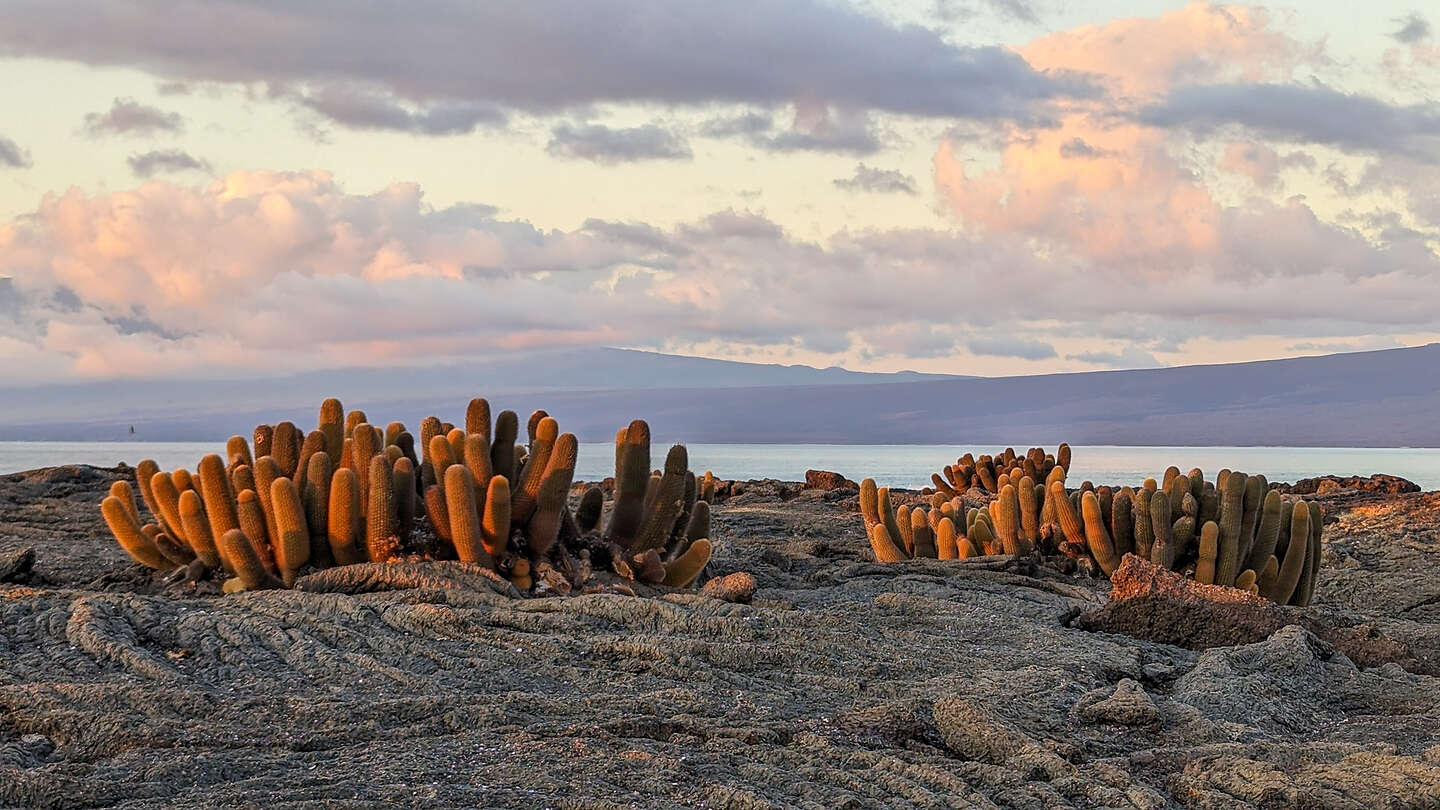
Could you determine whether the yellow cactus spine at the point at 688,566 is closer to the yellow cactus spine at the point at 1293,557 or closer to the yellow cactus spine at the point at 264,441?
the yellow cactus spine at the point at 264,441

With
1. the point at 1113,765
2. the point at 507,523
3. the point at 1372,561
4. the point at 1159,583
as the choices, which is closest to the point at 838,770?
the point at 1113,765

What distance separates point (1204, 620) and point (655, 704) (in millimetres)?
3768

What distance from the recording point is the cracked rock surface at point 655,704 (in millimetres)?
4188

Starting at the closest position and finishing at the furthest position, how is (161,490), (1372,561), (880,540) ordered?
1. (161,490)
2. (880,540)
3. (1372,561)

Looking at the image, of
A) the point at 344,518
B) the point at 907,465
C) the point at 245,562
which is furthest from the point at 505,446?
the point at 907,465

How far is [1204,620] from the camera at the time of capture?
750cm

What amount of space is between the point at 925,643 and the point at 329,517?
3379mm

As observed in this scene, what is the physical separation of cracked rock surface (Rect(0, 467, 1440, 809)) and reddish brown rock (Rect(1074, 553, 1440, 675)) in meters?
0.14

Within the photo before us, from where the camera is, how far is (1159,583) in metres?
7.92

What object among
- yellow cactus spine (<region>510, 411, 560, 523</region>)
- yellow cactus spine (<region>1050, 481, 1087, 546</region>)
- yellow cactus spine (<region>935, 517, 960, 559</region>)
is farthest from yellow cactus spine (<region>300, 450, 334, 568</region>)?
yellow cactus spine (<region>1050, 481, 1087, 546</region>)

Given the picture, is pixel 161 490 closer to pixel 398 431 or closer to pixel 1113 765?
pixel 398 431

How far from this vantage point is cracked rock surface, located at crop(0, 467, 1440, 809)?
419 centimetres

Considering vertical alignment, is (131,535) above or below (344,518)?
below

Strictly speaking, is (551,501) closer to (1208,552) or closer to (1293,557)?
(1208,552)
